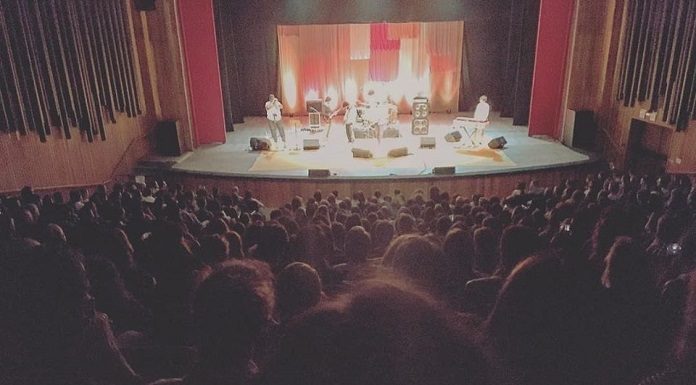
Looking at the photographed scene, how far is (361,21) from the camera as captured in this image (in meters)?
13.5

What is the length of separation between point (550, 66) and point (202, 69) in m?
8.68

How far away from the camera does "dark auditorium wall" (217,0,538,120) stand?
13.4 m

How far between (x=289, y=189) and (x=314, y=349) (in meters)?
8.81

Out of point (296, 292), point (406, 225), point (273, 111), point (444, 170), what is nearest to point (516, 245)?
point (296, 292)

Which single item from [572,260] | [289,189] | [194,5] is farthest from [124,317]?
[194,5]

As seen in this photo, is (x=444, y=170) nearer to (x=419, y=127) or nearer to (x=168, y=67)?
(x=419, y=127)

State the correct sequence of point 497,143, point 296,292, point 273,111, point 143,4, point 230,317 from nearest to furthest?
point 230,317, point 296,292, point 143,4, point 497,143, point 273,111

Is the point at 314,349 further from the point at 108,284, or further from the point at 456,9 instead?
the point at 456,9

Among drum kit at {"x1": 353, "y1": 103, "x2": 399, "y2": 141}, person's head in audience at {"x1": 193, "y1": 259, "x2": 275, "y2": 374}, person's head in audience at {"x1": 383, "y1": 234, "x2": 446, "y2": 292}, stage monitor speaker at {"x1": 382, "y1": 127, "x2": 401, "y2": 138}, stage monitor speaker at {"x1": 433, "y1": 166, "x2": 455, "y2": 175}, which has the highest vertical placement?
person's head in audience at {"x1": 193, "y1": 259, "x2": 275, "y2": 374}

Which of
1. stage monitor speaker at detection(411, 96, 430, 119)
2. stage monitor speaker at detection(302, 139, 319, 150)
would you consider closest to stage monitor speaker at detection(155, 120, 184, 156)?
stage monitor speaker at detection(302, 139, 319, 150)

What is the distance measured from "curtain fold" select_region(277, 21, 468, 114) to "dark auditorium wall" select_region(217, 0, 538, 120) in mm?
444

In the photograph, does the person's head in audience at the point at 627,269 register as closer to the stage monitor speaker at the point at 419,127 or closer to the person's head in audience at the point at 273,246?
the person's head in audience at the point at 273,246

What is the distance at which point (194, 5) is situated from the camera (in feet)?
39.1

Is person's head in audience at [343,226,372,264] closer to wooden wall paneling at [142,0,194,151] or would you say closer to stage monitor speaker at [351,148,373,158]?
stage monitor speaker at [351,148,373,158]
